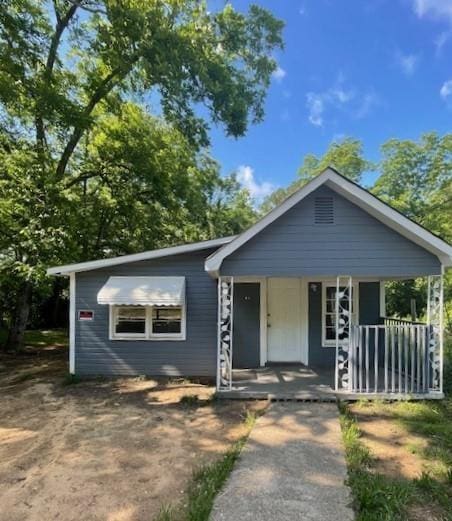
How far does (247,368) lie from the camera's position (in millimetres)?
9977

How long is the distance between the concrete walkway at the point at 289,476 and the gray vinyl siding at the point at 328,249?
2.92 meters

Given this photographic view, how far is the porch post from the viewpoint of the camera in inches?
295

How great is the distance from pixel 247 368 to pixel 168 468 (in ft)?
Answer: 18.1

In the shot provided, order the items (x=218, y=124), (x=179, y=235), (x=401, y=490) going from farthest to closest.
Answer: (x=179, y=235)
(x=218, y=124)
(x=401, y=490)

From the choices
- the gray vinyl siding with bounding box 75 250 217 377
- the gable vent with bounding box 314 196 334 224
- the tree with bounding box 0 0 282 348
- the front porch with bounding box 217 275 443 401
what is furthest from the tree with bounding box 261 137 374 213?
the gable vent with bounding box 314 196 334 224

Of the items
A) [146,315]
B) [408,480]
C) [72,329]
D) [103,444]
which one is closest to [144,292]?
[146,315]

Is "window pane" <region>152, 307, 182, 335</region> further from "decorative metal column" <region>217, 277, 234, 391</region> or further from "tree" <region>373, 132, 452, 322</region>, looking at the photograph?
"tree" <region>373, 132, 452, 322</region>

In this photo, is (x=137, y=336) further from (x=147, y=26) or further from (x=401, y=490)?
(x=147, y=26)

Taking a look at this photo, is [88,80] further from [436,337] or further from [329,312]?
[436,337]

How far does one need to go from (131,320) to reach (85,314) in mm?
1177

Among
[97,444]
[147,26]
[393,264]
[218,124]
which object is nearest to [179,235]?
[218,124]

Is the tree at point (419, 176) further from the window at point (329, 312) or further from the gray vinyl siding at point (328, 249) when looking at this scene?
the gray vinyl siding at point (328, 249)

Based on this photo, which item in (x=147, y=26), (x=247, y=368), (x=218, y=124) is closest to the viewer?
(x=247, y=368)

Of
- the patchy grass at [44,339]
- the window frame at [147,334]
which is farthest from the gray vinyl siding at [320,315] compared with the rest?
the patchy grass at [44,339]
